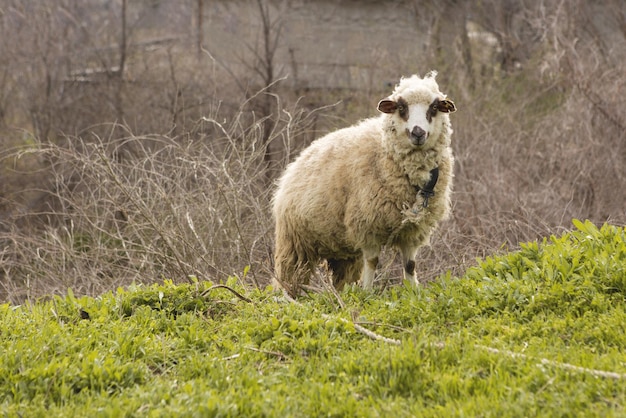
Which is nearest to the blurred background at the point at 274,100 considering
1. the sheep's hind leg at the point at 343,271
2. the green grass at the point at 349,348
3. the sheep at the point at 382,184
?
the sheep's hind leg at the point at 343,271

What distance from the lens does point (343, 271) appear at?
7832 mm

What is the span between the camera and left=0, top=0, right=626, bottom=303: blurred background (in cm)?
982

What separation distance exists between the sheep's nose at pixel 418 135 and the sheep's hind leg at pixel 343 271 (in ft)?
6.17

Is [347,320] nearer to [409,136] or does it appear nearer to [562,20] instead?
[409,136]

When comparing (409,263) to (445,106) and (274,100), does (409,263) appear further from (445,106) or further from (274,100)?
(274,100)

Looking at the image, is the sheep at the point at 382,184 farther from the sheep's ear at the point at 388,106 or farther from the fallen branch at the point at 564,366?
the fallen branch at the point at 564,366

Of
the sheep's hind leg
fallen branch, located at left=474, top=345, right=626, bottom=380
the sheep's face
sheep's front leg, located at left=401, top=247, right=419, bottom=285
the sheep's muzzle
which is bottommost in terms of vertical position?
the sheep's hind leg

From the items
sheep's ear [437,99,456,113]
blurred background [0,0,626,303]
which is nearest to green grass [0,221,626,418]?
sheep's ear [437,99,456,113]

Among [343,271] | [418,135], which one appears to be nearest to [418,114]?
[418,135]

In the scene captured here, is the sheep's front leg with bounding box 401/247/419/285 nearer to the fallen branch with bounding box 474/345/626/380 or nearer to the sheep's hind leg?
the sheep's hind leg

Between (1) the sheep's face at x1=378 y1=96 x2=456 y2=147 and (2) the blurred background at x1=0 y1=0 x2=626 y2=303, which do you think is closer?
(1) the sheep's face at x1=378 y1=96 x2=456 y2=147

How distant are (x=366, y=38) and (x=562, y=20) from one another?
526cm

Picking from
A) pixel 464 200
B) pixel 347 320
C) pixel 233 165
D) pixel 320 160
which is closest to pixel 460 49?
Answer: pixel 464 200

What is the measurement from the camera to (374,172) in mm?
6664
